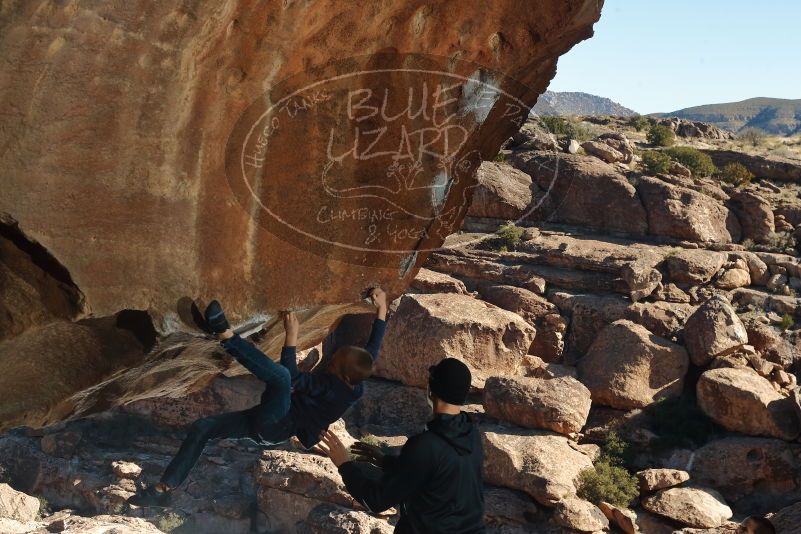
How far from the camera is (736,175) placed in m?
30.5

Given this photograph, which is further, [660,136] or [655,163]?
[660,136]

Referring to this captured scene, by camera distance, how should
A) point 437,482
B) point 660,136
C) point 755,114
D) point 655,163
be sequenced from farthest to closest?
point 755,114, point 660,136, point 655,163, point 437,482

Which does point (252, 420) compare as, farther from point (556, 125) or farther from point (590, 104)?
point (590, 104)

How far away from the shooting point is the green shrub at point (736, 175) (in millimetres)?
30469

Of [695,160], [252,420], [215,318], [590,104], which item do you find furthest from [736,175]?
[590,104]

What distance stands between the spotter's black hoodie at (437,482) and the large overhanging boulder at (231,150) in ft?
5.59

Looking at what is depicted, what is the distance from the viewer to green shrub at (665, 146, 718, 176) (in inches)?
1209

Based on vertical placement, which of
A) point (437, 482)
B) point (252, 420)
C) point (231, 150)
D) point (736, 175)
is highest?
point (736, 175)

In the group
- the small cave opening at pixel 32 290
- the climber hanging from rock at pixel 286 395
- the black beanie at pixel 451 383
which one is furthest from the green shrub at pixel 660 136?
the small cave opening at pixel 32 290

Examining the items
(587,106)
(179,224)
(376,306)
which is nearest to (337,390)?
(376,306)

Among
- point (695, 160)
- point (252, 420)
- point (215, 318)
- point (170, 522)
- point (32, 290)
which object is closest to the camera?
point (32, 290)

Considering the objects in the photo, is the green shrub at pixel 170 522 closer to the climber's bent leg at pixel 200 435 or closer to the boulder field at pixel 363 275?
the boulder field at pixel 363 275

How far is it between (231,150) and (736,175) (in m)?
28.6

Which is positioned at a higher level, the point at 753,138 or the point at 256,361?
the point at 753,138
